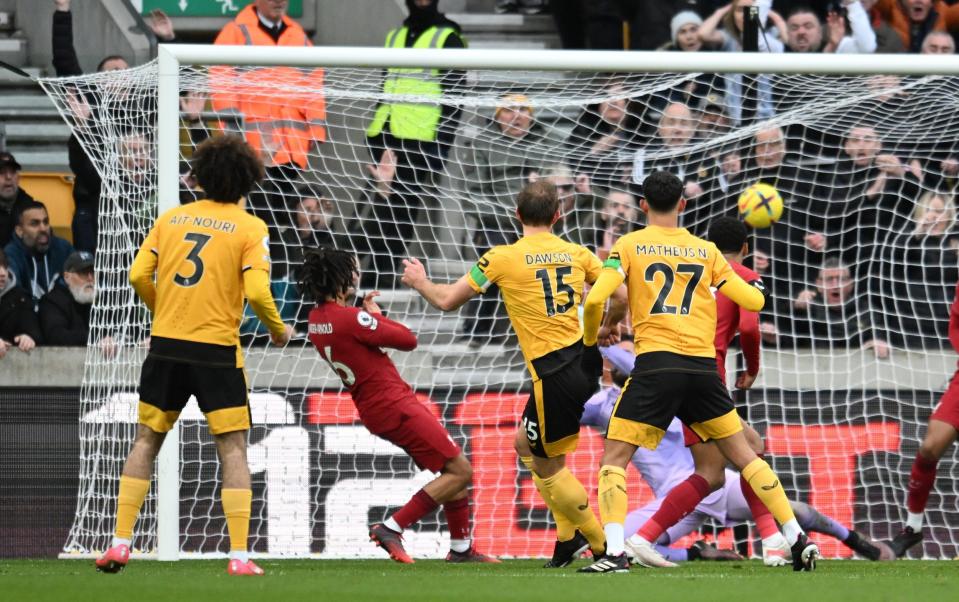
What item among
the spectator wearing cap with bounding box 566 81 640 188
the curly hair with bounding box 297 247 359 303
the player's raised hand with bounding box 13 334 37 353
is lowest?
the player's raised hand with bounding box 13 334 37 353

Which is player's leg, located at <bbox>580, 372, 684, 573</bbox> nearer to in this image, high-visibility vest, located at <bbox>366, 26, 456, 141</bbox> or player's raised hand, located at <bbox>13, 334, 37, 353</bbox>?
high-visibility vest, located at <bbox>366, 26, 456, 141</bbox>

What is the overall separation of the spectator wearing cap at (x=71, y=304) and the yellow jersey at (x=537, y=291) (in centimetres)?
360

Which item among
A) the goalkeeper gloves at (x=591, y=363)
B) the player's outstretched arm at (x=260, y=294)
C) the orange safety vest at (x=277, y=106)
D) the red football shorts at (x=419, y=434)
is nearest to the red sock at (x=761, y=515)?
the goalkeeper gloves at (x=591, y=363)

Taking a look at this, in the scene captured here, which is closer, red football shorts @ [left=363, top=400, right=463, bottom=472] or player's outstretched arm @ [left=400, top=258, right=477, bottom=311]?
player's outstretched arm @ [left=400, top=258, right=477, bottom=311]

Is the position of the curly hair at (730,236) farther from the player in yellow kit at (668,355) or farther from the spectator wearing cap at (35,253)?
the spectator wearing cap at (35,253)

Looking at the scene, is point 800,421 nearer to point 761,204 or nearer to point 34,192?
point 761,204

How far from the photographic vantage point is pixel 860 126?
34.4ft

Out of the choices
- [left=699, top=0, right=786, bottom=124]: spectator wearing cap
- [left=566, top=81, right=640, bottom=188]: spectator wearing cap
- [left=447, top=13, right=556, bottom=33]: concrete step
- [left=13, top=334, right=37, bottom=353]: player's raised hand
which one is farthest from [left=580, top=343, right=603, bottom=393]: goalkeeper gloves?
[left=447, top=13, right=556, bottom=33]: concrete step

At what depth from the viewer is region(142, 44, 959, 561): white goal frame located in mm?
8727

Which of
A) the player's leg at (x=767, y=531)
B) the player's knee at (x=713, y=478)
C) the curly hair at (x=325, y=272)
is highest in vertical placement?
the curly hair at (x=325, y=272)

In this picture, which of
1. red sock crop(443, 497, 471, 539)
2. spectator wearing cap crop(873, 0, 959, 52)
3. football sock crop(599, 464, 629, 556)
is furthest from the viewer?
spectator wearing cap crop(873, 0, 959, 52)

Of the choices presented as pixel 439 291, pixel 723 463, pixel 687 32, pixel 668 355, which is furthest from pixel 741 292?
pixel 687 32

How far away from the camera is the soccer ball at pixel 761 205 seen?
9.53 metres

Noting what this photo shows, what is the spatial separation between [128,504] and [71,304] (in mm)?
3644
